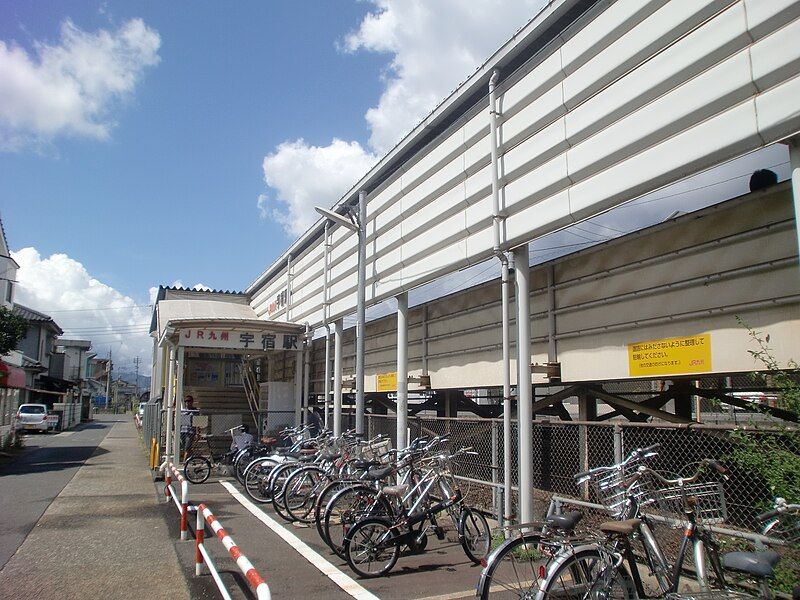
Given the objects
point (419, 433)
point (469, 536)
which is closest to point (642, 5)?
point (469, 536)

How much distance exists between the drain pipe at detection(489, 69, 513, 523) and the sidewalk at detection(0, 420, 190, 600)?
150 inches

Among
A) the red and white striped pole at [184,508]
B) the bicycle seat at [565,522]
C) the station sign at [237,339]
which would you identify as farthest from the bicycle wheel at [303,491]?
the station sign at [237,339]

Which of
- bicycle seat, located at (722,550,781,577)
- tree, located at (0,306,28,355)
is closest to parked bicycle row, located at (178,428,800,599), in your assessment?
bicycle seat, located at (722,550,781,577)

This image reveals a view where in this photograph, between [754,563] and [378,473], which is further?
[378,473]

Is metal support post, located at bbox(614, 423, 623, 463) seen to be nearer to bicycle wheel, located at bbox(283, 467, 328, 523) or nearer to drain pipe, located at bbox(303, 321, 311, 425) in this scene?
bicycle wheel, located at bbox(283, 467, 328, 523)

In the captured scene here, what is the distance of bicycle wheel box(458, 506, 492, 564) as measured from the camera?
23.2ft

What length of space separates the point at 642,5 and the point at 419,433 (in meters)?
7.17

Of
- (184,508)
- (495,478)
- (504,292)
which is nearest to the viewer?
(504,292)

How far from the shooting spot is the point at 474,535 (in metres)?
7.28

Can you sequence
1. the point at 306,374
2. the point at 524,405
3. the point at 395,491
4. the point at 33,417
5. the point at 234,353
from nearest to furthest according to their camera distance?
the point at 395,491 → the point at 524,405 → the point at 306,374 → the point at 234,353 → the point at 33,417

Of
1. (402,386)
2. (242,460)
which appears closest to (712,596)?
(402,386)

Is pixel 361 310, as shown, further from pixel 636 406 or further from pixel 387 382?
pixel 636 406

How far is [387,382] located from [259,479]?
3080 millimetres

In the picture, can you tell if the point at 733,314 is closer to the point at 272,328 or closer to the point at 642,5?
the point at 642,5
